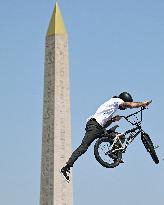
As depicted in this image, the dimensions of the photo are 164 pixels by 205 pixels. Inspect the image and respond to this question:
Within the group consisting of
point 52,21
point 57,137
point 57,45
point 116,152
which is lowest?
point 116,152

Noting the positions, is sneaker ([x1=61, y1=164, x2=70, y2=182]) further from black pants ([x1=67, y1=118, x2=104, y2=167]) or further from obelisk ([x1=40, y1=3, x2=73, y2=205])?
obelisk ([x1=40, y1=3, x2=73, y2=205])

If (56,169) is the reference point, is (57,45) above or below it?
above

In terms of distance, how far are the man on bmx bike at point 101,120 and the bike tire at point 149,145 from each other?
15.9 inches

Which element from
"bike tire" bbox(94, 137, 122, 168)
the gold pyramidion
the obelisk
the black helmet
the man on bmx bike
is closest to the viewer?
"bike tire" bbox(94, 137, 122, 168)

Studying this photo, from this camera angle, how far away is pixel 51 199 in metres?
51.8

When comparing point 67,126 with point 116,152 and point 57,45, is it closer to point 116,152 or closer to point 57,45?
point 57,45

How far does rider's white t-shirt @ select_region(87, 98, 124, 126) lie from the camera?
8477mm

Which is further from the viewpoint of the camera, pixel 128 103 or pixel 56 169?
pixel 56 169

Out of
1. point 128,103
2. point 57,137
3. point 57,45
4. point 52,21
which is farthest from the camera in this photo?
point 52,21

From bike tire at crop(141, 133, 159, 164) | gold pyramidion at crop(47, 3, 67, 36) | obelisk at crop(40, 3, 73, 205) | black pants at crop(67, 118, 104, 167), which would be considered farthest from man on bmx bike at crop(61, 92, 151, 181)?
gold pyramidion at crop(47, 3, 67, 36)

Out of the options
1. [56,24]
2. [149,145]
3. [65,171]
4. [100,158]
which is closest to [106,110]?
[100,158]

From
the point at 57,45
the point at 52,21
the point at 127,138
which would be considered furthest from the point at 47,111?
the point at 127,138

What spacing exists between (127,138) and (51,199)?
43587mm

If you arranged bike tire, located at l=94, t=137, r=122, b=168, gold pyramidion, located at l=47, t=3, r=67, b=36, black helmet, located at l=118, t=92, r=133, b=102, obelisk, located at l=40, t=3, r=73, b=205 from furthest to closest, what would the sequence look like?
1. gold pyramidion, located at l=47, t=3, r=67, b=36
2. obelisk, located at l=40, t=3, r=73, b=205
3. black helmet, located at l=118, t=92, r=133, b=102
4. bike tire, located at l=94, t=137, r=122, b=168
